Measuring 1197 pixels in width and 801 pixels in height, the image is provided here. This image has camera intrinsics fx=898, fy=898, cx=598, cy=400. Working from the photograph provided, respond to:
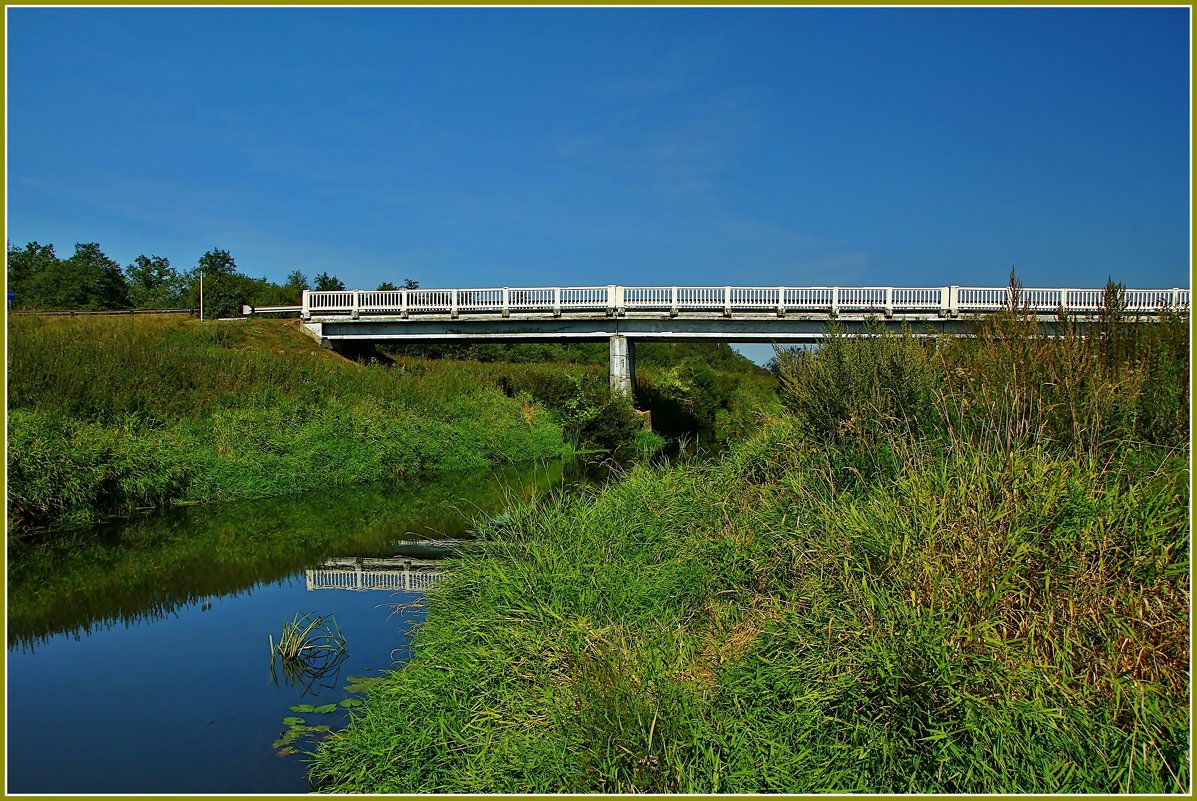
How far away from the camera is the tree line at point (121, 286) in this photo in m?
42.6

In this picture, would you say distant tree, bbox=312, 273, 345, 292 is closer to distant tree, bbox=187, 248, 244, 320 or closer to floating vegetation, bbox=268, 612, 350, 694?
distant tree, bbox=187, 248, 244, 320

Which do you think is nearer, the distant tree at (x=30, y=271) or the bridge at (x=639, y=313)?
the bridge at (x=639, y=313)

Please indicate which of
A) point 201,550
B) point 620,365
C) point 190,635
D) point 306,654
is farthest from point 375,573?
point 620,365

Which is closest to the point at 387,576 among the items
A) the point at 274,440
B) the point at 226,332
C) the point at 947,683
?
the point at 947,683

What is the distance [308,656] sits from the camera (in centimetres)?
850

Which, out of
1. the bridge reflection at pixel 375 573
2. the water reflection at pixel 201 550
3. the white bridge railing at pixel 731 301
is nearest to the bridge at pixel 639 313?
the white bridge railing at pixel 731 301

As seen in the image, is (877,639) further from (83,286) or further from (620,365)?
(83,286)

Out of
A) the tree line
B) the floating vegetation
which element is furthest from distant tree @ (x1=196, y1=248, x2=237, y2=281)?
the floating vegetation

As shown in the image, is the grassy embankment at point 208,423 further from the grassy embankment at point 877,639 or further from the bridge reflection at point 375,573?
the grassy embankment at point 877,639

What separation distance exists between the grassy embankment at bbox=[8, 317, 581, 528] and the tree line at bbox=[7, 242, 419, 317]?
13.2m

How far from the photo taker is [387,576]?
11336mm

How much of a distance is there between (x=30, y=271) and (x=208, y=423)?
43.2m

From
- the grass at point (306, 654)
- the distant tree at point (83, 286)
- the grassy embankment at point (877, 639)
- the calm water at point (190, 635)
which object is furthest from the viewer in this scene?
the distant tree at point (83, 286)

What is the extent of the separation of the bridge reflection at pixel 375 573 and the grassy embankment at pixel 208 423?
494 cm
